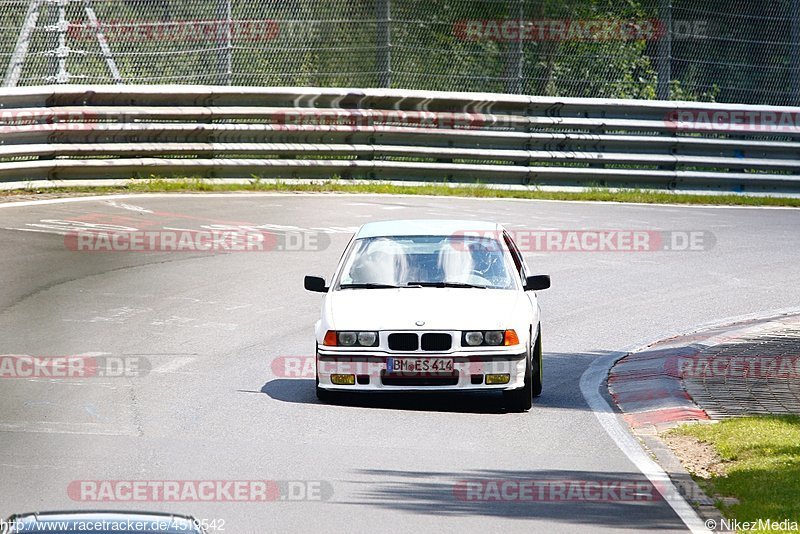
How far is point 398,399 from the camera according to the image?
11.5 meters

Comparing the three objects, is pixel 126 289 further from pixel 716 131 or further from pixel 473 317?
pixel 716 131

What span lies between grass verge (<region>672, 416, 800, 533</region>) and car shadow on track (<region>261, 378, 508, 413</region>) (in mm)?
1602

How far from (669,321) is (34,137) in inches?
415

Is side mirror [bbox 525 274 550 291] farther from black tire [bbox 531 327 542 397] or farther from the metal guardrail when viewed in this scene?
the metal guardrail

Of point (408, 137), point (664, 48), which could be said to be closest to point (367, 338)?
point (408, 137)

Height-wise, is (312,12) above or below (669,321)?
above

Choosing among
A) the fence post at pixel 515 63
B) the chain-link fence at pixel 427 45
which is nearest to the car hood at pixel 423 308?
the chain-link fence at pixel 427 45

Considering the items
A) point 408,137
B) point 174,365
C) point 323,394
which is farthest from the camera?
point 408,137

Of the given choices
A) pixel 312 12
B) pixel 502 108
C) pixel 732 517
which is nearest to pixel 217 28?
pixel 312 12

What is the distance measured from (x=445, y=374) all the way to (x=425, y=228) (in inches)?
69.9

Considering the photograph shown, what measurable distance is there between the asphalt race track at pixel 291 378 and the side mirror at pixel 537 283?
2.84 feet

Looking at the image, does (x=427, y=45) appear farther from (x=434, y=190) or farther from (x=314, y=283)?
(x=314, y=283)

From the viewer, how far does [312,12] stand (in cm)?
2312

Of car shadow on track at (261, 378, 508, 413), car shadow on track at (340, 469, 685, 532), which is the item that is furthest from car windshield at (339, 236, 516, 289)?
car shadow on track at (340, 469, 685, 532)
